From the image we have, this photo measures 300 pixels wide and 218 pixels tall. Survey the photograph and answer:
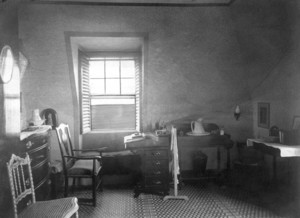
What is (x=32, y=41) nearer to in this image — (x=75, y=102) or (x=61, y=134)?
(x=75, y=102)

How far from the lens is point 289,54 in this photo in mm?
4332

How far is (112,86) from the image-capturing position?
534cm

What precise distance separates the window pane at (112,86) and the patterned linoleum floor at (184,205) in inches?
71.5

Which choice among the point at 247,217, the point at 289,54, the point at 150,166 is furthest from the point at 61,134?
the point at 289,54


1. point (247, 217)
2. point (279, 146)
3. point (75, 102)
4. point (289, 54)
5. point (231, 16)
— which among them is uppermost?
point (231, 16)

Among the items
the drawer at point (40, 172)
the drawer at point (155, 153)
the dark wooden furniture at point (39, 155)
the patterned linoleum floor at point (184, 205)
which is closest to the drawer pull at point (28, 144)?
the dark wooden furniture at point (39, 155)

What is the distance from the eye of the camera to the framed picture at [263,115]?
4758mm

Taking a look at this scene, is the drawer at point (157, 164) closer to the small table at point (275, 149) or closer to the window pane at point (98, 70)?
the small table at point (275, 149)

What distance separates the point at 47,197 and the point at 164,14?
3.20 metres

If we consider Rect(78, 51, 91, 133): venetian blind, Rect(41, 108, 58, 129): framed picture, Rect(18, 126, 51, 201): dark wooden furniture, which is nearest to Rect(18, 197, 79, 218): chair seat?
Rect(18, 126, 51, 201): dark wooden furniture

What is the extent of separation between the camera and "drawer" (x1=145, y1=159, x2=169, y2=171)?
4.14m

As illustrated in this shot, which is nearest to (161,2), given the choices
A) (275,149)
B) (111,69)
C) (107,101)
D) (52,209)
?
(111,69)

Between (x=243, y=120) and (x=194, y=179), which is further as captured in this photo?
(x=243, y=120)

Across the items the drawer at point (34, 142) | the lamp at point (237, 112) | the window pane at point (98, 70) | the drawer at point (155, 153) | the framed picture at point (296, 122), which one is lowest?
the drawer at point (155, 153)
